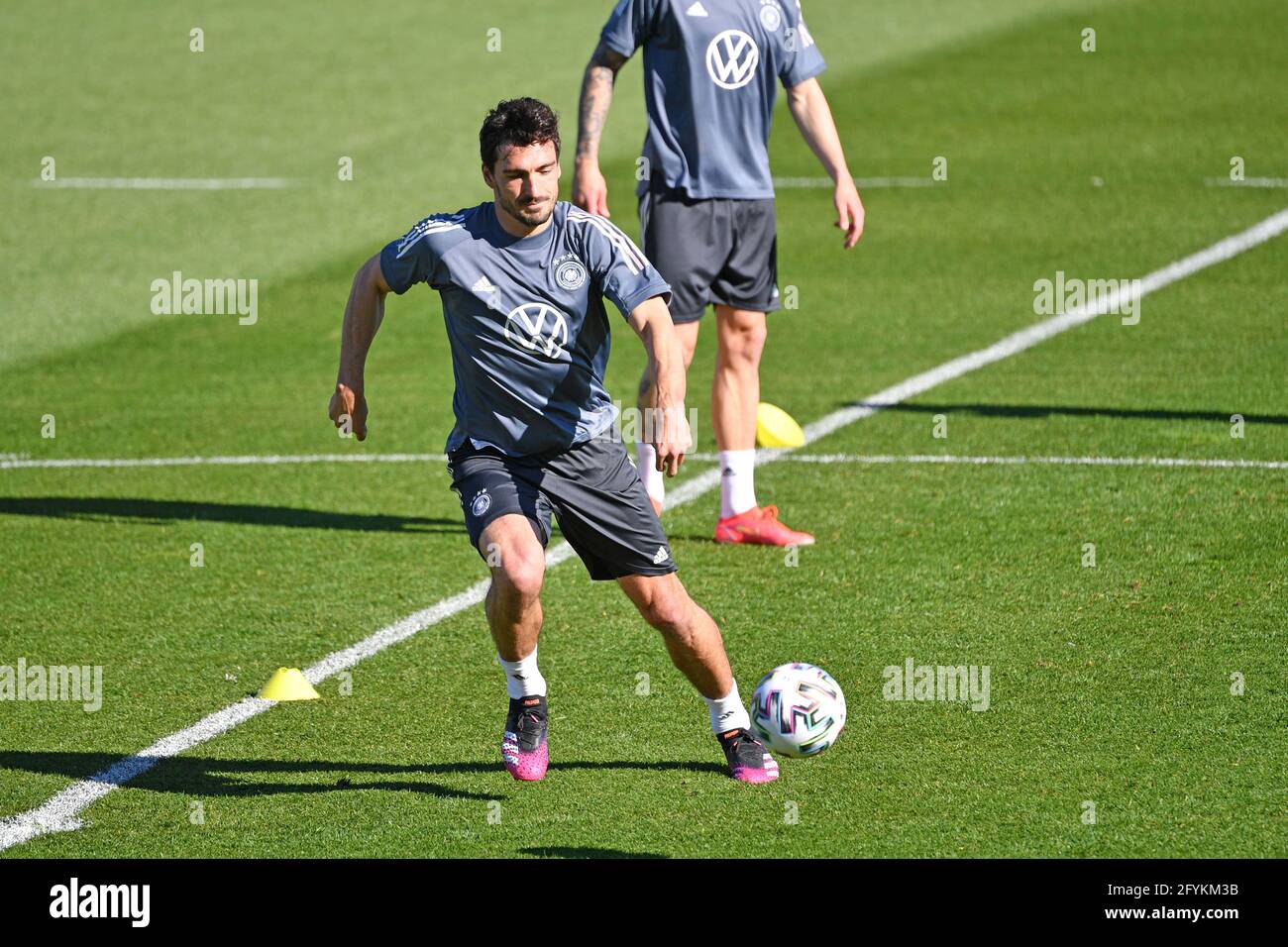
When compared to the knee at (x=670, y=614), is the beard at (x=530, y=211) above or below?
above

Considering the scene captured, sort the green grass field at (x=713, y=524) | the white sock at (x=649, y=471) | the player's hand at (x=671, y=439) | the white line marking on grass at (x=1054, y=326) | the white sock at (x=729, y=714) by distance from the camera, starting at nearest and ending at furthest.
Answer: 1. the player's hand at (x=671, y=439)
2. the green grass field at (x=713, y=524)
3. the white sock at (x=729, y=714)
4. the white sock at (x=649, y=471)
5. the white line marking on grass at (x=1054, y=326)

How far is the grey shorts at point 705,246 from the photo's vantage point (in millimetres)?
9070

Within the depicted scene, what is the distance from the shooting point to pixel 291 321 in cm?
1466

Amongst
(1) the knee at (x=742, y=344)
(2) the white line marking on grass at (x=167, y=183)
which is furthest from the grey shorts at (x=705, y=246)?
(2) the white line marking on grass at (x=167, y=183)

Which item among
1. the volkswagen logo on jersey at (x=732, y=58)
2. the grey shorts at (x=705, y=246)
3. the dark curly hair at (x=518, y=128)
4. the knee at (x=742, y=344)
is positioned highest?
the volkswagen logo on jersey at (x=732, y=58)

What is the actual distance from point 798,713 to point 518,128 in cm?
207

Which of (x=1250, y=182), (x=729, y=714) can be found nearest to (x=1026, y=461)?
(x=729, y=714)

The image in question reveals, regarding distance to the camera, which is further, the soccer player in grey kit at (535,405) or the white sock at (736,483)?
the white sock at (736,483)

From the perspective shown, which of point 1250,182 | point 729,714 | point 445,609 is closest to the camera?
point 729,714

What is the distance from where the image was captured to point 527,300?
6.33 metres

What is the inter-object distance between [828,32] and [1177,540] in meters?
17.9

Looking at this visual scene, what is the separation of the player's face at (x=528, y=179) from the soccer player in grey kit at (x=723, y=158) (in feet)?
8.74

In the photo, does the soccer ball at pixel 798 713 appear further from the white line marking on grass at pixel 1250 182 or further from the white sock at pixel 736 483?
the white line marking on grass at pixel 1250 182

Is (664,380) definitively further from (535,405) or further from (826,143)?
(826,143)
